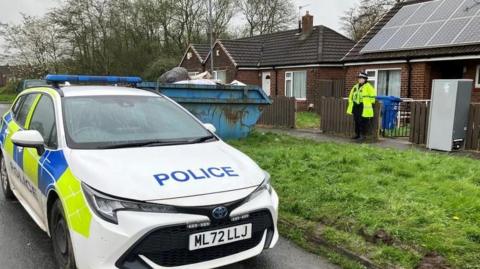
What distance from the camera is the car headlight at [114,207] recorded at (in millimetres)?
2949

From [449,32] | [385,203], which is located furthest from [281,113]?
[385,203]

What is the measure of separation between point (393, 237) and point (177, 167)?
88.9 inches

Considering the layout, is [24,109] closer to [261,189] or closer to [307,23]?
[261,189]

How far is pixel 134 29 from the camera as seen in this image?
37719 mm

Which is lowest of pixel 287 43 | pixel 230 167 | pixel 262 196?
pixel 262 196

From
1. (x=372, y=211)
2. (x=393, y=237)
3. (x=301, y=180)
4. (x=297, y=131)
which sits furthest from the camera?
(x=297, y=131)

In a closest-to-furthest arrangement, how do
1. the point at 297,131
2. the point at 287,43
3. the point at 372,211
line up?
the point at 372,211, the point at 297,131, the point at 287,43

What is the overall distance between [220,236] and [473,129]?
8355 millimetres

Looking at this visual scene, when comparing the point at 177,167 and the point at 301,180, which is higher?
the point at 177,167

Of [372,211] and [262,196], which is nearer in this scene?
[262,196]

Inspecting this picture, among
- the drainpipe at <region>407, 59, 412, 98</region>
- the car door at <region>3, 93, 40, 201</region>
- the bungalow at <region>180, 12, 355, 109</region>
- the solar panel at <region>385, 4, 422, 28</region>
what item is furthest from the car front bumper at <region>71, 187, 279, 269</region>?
the bungalow at <region>180, 12, 355, 109</region>

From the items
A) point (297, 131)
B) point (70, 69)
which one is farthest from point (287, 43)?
point (70, 69)

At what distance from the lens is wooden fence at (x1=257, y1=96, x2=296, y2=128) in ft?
49.2

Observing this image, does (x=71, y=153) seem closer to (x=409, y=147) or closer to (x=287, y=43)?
(x=409, y=147)
